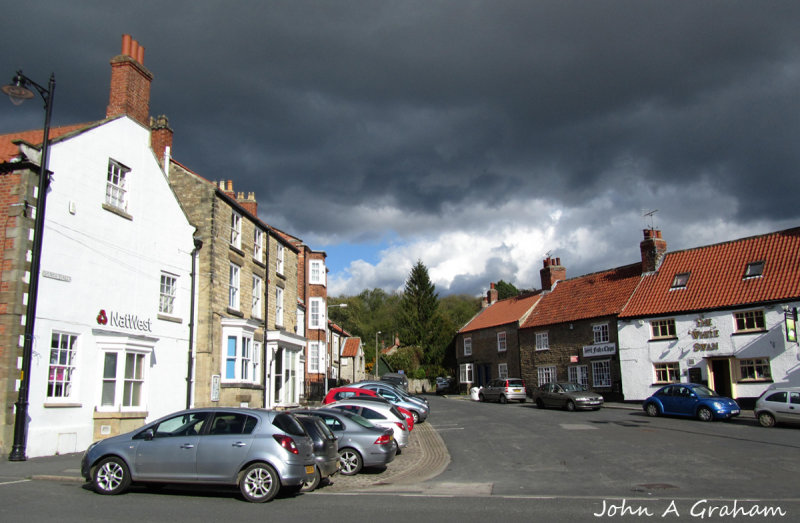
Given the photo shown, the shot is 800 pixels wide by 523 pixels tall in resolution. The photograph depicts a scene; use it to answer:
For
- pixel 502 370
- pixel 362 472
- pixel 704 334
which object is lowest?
pixel 362 472

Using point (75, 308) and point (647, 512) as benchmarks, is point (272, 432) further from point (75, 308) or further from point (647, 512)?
point (75, 308)

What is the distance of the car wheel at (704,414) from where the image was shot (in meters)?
23.8

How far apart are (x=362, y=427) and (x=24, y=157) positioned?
1097cm

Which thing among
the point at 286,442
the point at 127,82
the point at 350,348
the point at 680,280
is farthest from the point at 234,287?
the point at 350,348

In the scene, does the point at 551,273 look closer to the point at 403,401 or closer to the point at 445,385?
the point at 445,385

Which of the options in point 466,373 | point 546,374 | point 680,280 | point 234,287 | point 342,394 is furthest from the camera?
point 466,373

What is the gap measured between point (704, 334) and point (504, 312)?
65.9 feet

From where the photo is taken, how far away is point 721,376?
30.5m

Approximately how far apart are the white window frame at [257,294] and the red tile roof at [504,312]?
76.7 ft

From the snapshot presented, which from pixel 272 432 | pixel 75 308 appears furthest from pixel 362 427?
pixel 75 308

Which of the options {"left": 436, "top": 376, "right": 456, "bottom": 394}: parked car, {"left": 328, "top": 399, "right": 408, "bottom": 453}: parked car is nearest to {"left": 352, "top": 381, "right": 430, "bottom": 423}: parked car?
{"left": 328, "top": 399, "right": 408, "bottom": 453}: parked car

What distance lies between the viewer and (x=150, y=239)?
66.5ft

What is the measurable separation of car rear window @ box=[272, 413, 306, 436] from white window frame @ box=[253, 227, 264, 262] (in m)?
16.7

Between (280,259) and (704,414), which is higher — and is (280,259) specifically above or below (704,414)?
above
